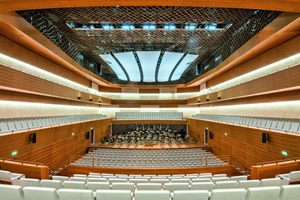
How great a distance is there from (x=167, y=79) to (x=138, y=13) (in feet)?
54.1

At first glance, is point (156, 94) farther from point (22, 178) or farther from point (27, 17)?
point (22, 178)

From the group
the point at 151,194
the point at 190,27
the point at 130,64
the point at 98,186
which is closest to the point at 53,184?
the point at 98,186

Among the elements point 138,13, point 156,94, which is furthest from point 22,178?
point 156,94

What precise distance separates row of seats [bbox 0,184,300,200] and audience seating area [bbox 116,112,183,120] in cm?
1878

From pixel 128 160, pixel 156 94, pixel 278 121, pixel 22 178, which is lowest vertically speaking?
pixel 128 160

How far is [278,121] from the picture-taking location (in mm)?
8562

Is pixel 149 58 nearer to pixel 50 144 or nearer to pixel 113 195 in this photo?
pixel 50 144

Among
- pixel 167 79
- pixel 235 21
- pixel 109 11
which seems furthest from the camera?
pixel 167 79

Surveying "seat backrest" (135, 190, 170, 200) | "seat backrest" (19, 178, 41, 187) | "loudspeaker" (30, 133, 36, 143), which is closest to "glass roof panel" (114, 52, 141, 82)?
"loudspeaker" (30, 133, 36, 143)

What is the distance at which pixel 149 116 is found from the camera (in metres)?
22.7

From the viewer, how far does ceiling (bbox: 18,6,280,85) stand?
29.6 feet

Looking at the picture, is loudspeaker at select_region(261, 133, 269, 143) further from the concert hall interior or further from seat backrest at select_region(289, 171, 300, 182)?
seat backrest at select_region(289, 171, 300, 182)

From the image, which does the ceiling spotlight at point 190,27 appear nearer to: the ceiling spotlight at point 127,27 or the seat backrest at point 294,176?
the ceiling spotlight at point 127,27

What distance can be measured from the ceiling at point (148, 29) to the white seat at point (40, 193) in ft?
27.2
